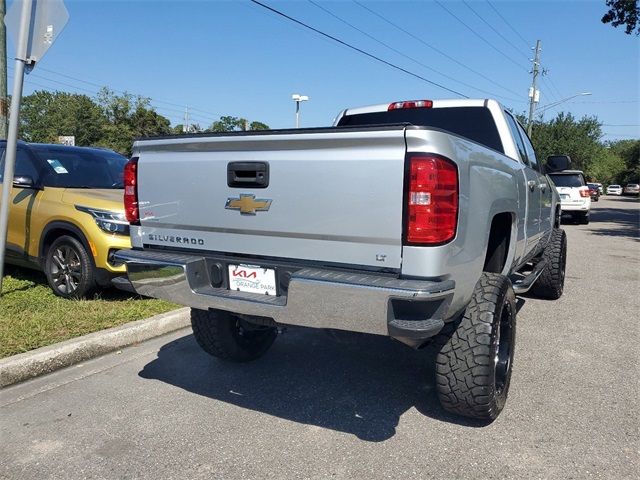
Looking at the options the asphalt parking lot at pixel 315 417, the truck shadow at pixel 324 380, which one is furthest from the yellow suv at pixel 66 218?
the truck shadow at pixel 324 380

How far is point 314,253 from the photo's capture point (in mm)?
2805

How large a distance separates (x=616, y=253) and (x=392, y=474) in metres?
10.6

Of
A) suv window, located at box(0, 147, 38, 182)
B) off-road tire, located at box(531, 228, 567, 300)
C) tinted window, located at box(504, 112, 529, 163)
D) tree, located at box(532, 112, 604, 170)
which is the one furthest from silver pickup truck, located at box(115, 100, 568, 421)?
tree, located at box(532, 112, 604, 170)

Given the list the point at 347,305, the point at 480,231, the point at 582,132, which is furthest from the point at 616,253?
the point at 582,132

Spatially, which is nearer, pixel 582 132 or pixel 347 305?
pixel 347 305

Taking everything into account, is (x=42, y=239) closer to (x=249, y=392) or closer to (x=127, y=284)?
(x=127, y=284)

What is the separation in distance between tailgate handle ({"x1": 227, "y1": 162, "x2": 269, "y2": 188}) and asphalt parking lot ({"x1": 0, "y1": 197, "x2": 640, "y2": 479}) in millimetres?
1056

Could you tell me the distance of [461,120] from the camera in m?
4.52

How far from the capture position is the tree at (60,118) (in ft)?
157

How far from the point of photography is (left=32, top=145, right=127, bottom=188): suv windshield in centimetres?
610

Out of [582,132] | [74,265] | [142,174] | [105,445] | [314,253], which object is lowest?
[105,445]

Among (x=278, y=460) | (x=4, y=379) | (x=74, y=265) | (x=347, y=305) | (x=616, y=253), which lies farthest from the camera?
(x=616, y=253)

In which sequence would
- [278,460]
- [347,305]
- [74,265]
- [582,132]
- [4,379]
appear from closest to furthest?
[347,305], [278,460], [4,379], [74,265], [582,132]

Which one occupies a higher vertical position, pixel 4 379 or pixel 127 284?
pixel 127 284
